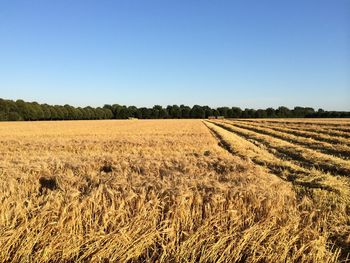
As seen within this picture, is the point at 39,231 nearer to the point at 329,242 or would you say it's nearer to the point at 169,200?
the point at 169,200

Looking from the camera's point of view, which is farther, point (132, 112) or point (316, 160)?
point (132, 112)

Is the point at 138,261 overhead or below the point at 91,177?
below

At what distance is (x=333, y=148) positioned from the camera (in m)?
19.5

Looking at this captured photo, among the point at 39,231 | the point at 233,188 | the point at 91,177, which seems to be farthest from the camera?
the point at 91,177

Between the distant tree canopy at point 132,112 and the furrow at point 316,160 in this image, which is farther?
the distant tree canopy at point 132,112

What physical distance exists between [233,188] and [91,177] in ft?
9.19

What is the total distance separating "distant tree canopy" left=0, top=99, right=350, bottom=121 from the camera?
109 m

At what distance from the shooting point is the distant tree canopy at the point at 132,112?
10938 centimetres

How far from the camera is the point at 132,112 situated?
151 metres

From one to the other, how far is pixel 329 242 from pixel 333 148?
1670cm

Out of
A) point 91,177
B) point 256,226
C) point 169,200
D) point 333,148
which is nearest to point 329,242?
point 256,226

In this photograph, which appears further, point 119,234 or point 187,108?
point 187,108

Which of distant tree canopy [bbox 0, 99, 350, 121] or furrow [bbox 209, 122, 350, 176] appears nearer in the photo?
furrow [bbox 209, 122, 350, 176]

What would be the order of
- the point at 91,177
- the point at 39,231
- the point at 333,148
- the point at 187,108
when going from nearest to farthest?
the point at 39,231 < the point at 91,177 < the point at 333,148 < the point at 187,108
